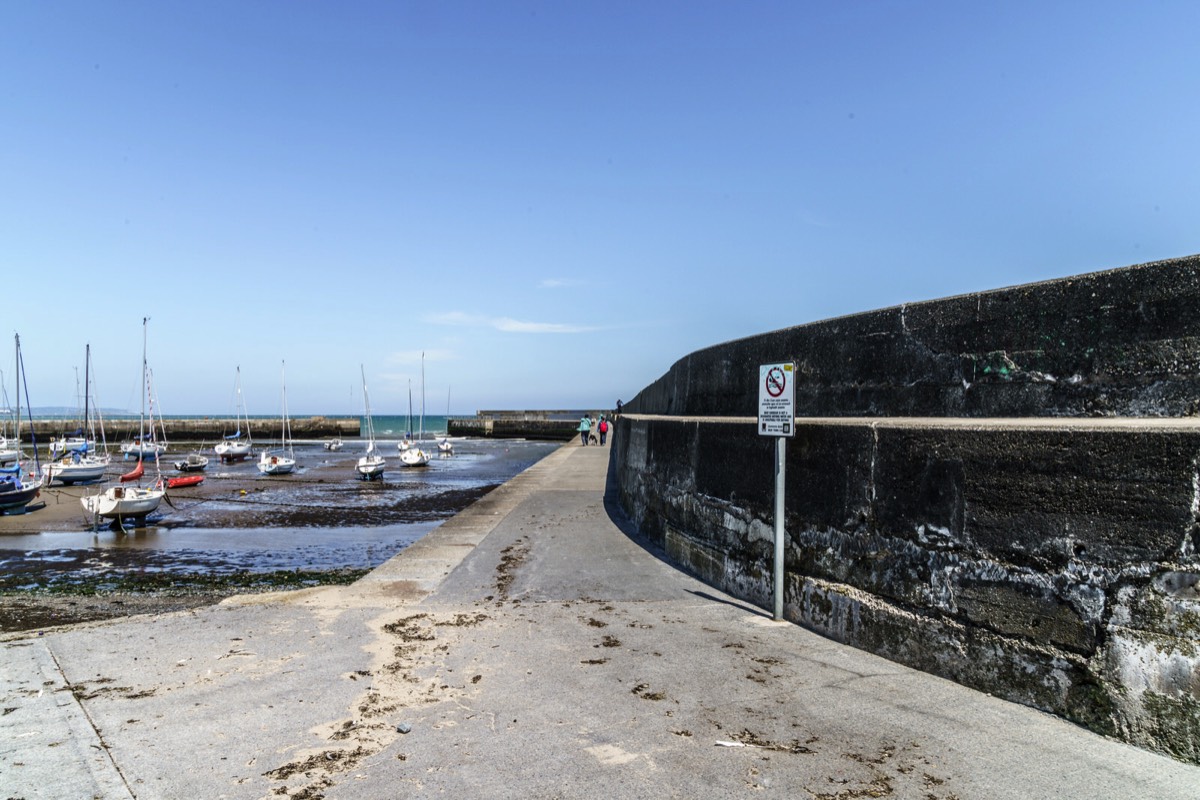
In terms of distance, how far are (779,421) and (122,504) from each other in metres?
20.1

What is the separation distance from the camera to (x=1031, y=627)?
3.96 m

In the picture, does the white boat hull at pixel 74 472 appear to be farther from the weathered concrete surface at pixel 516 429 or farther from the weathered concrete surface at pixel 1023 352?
the weathered concrete surface at pixel 516 429

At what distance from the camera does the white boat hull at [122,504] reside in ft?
64.7

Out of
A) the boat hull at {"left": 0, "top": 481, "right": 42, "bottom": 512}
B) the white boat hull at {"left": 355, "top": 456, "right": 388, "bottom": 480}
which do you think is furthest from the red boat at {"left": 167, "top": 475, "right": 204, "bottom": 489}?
the white boat hull at {"left": 355, "top": 456, "right": 388, "bottom": 480}

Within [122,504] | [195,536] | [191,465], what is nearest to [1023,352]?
[195,536]

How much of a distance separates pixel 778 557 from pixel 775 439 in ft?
3.11

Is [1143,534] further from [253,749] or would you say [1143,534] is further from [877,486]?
[253,749]

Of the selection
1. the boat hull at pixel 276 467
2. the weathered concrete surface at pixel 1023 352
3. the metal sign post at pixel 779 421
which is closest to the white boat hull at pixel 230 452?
the boat hull at pixel 276 467

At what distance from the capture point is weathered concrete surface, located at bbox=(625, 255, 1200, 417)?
3.95 meters

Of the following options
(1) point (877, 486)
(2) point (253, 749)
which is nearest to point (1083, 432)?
(1) point (877, 486)

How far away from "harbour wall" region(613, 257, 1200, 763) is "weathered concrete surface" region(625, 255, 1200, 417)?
0.01 m

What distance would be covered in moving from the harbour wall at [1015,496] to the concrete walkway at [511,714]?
9.3 inches

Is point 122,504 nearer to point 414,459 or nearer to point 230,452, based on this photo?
point 414,459

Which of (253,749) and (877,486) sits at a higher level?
(877,486)
